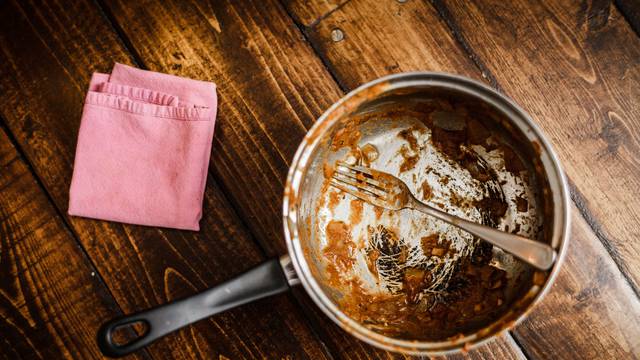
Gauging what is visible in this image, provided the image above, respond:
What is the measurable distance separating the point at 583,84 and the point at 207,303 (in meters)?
0.67

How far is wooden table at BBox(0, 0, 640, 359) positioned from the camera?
2.41 feet

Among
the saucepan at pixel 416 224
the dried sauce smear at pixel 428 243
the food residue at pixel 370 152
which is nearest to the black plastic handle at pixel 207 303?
the saucepan at pixel 416 224

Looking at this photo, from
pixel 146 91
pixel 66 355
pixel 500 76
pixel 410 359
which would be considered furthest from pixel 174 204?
pixel 500 76

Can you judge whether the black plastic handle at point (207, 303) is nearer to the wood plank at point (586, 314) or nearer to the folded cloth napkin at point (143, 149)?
the folded cloth napkin at point (143, 149)

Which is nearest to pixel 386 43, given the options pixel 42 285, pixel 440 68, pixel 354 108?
pixel 440 68

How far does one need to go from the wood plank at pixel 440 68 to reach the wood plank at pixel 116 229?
0.32 meters

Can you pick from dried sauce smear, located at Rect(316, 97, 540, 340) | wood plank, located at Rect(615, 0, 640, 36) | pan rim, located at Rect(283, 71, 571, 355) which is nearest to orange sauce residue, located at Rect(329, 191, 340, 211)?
dried sauce smear, located at Rect(316, 97, 540, 340)

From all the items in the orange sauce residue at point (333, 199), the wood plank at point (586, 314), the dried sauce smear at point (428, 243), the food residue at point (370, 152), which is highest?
the food residue at point (370, 152)

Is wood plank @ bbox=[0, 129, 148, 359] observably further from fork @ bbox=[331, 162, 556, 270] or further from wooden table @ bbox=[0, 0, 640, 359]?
fork @ bbox=[331, 162, 556, 270]

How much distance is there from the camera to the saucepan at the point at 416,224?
57 cm

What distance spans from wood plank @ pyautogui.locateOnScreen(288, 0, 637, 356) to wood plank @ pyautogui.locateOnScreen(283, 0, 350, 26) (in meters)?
0.01

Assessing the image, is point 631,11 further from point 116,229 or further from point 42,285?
point 42,285

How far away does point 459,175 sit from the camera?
2.35 feet

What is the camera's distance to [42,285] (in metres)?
0.76
